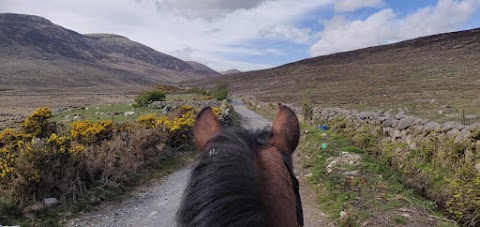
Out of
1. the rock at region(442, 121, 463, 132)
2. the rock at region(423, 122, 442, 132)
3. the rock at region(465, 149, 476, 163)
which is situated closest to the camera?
the rock at region(465, 149, 476, 163)

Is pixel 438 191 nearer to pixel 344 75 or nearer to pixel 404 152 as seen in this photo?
pixel 404 152

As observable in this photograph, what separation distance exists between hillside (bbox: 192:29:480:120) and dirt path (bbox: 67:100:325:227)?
27.0 metres

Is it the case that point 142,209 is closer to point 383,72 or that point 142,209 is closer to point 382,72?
point 383,72

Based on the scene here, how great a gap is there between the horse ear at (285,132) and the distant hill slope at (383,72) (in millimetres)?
31431

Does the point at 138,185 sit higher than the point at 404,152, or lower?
lower

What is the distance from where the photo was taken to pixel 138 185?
7.53 m

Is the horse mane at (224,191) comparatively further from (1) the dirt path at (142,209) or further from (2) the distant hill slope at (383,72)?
(2) the distant hill slope at (383,72)

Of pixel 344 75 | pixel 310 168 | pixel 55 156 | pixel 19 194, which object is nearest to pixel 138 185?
pixel 55 156

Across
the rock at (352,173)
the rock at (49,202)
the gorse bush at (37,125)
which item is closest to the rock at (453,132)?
the rock at (352,173)

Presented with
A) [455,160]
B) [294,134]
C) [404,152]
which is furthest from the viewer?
[404,152]

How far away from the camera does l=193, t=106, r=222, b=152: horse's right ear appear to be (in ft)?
6.27

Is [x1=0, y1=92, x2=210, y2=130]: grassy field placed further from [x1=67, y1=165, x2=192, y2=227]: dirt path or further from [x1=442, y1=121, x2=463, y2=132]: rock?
[x1=442, y1=121, x2=463, y2=132]: rock

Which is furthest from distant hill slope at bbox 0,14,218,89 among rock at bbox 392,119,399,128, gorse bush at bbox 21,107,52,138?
rock at bbox 392,119,399,128

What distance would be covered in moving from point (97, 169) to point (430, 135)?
20.9 feet
